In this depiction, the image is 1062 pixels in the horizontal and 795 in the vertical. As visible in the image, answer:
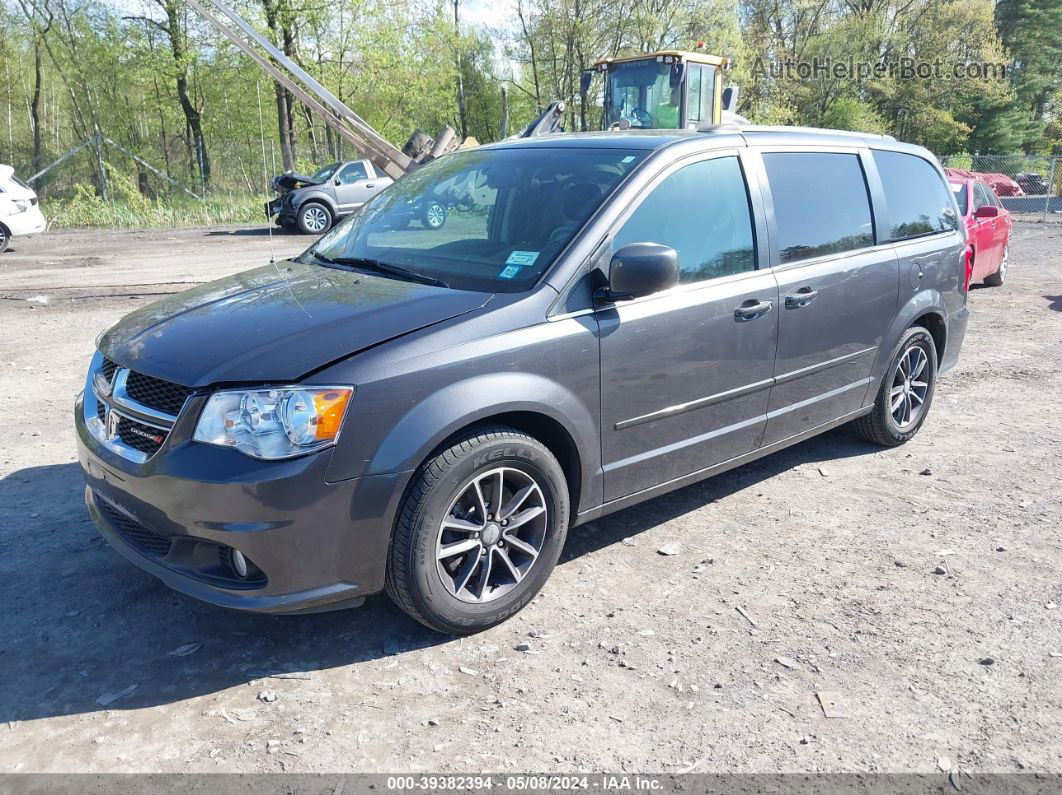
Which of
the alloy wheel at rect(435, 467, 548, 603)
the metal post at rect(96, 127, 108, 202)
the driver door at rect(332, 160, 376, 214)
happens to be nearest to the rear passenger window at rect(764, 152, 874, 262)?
the alloy wheel at rect(435, 467, 548, 603)

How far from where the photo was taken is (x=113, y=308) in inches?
400

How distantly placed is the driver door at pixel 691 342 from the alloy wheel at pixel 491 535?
42cm

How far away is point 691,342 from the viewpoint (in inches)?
149

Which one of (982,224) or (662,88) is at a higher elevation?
(662,88)

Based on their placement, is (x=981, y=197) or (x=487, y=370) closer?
(x=487, y=370)

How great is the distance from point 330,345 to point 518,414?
2.55 ft

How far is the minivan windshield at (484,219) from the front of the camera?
3.57 meters

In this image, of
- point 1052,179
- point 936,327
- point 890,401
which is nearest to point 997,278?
point 936,327

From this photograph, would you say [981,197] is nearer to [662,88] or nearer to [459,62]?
[662,88]

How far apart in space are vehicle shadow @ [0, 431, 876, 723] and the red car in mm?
8449

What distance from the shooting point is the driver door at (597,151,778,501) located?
358 centimetres

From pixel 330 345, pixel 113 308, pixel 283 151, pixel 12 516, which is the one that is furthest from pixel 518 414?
pixel 283 151

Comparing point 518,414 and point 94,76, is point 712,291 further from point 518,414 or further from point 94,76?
point 94,76

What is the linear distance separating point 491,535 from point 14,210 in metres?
16.7
